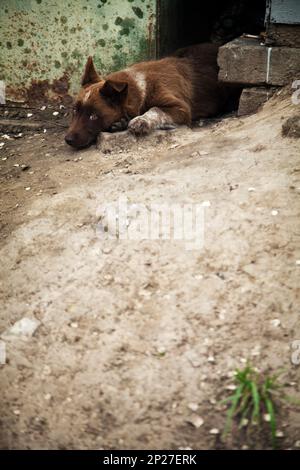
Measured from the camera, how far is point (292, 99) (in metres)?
4.43

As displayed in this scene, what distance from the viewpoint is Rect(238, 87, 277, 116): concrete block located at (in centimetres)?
470

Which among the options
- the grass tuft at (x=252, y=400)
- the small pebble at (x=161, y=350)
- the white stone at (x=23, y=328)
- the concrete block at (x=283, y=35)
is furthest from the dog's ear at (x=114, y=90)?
the grass tuft at (x=252, y=400)

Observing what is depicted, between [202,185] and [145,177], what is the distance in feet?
1.58

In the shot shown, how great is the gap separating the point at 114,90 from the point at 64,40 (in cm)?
129

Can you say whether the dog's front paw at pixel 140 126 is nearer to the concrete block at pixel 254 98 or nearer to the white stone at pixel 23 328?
the concrete block at pixel 254 98

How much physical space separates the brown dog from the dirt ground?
925 mm

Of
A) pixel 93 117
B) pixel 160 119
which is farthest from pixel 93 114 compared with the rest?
pixel 160 119

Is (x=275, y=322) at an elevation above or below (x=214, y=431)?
above

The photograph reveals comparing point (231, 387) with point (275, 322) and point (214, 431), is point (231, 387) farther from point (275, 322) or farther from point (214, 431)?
point (275, 322)

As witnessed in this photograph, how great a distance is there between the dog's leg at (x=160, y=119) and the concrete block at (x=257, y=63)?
0.48 m

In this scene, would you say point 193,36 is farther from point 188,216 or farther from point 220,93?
point 188,216

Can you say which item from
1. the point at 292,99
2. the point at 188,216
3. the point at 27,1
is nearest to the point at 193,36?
the point at 27,1

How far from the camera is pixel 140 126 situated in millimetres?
4641
